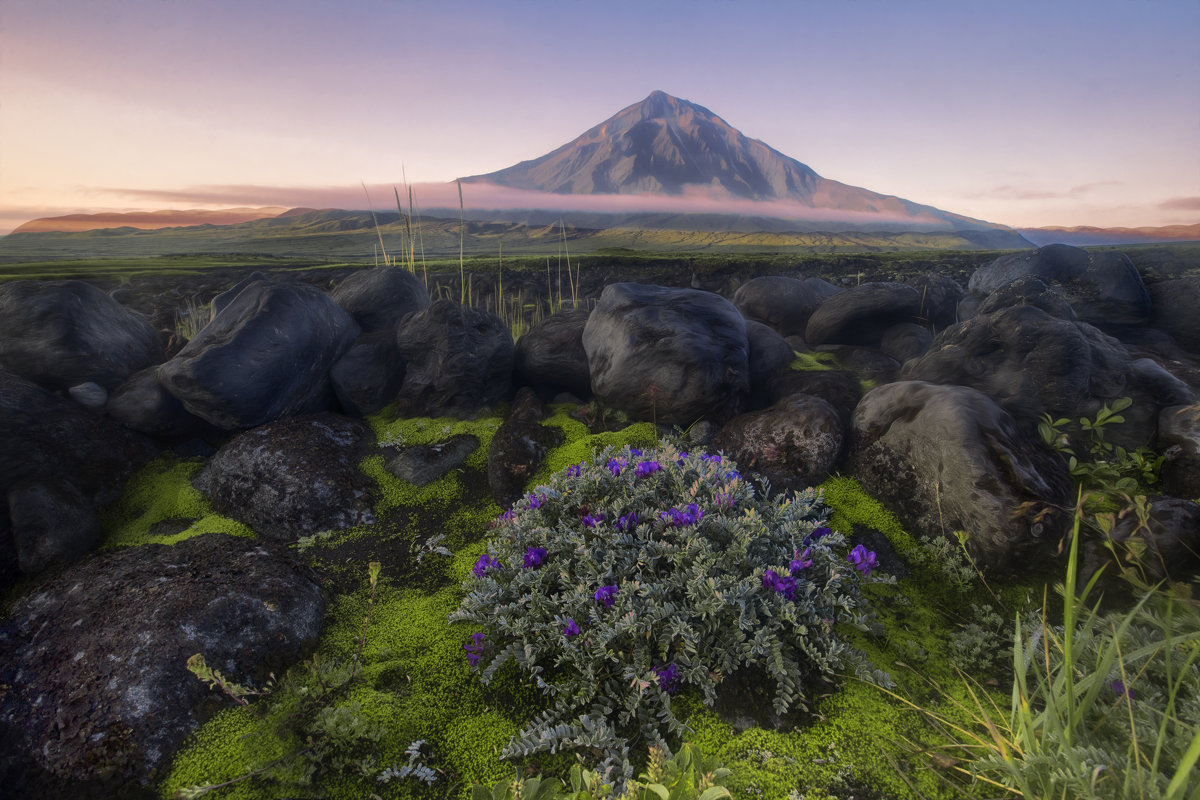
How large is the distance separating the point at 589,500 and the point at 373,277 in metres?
5.78

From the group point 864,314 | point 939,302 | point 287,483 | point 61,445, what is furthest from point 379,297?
point 939,302

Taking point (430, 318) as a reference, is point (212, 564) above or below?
below

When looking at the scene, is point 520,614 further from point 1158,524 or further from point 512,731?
point 1158,524

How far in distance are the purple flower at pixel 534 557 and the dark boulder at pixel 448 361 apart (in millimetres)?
3478

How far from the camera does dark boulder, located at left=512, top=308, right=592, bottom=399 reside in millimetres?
7293

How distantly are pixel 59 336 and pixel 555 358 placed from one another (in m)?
5.56

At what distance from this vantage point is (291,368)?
634 centimetres

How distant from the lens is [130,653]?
3287mm

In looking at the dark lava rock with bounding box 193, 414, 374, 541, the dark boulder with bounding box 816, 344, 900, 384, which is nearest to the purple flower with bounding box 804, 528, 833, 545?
the dark boulder with bounding box 816, 344, 900, 384

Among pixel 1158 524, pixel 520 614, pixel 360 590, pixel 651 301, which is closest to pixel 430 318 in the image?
pixel 651 301

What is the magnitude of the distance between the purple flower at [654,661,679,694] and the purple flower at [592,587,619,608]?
46 cm

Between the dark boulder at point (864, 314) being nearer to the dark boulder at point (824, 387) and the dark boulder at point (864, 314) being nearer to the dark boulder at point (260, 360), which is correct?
the dark boulder at point (824, 387)

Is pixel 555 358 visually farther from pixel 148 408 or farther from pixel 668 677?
pixel 668 677

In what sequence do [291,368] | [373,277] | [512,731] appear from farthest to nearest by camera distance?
[373,277], [291,368], [512,731]
